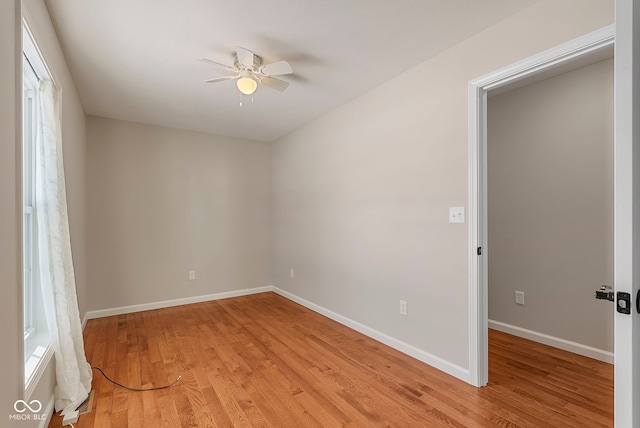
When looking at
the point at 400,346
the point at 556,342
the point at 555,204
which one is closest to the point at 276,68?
the point at 400,346

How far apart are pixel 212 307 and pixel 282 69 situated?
3.24 meters

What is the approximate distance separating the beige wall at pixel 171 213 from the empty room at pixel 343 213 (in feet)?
0.11

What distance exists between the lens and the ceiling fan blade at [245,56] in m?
2.15

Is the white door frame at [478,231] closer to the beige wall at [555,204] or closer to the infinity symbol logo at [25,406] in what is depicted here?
the beige wall at [555,204]

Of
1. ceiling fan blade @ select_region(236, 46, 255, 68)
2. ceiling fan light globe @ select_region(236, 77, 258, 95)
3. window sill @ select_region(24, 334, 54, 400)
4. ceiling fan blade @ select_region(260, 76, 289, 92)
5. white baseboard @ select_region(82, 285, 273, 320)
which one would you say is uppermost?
ceiling fan blade @ select_region(236, 46, 255, 68)

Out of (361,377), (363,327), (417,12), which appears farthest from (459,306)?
(417,12)

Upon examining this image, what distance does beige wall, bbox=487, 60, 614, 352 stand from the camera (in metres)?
2.55

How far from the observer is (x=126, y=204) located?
400 centimetres

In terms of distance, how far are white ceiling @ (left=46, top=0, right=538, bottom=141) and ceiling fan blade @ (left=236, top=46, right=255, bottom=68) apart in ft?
0.34

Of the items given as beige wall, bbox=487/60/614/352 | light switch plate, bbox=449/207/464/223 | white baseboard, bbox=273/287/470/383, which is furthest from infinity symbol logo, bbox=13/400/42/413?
beige wall, bbox=487/60/614/352

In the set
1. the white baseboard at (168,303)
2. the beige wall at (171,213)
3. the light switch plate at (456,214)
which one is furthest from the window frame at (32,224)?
the light switch plate at (456,214)

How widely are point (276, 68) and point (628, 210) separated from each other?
7.19 feet

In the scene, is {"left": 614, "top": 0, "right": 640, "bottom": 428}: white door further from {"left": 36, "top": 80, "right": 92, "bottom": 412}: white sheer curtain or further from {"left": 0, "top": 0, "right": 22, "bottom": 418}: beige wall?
{"left": 36, "top": 80, "right": 92, "bottom": 412}: white sheer curtain

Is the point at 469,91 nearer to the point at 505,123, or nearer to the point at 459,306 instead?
the point at 505,123
